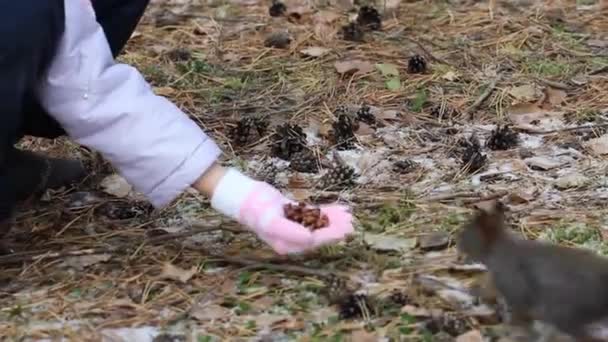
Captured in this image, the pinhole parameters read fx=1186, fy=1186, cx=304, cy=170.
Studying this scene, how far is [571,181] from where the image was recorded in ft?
6.74

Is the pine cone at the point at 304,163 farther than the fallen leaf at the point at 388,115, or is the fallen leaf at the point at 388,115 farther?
the fallen leaf at the point at 388,115

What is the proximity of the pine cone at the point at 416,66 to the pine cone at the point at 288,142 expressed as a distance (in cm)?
44

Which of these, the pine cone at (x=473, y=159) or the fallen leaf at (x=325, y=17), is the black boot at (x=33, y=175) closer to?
the pine cone at (x=473, y=159)

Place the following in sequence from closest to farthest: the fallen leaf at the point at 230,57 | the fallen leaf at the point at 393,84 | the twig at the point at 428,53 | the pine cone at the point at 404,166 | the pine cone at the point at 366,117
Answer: the pine cone at the point at 404,166 < the pine cone at the point at 366,117 < the fallen leaf at the point at 393,84 < the twig at the point at 428,53 < the fallen leaf at the point at 230,57

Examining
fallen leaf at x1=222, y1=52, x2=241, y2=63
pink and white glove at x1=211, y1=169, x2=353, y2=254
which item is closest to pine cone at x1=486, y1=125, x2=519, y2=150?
pink and white glove at x1=211, y1=169, x2=353, y2=254

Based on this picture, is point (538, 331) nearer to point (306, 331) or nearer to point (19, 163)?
point (306, 331)

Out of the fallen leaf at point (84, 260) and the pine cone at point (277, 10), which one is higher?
the fallen leaf at point (84, 260)

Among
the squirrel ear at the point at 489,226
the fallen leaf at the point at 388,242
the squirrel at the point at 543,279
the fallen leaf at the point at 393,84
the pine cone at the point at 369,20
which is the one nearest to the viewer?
the squirrel at the point at 543,279

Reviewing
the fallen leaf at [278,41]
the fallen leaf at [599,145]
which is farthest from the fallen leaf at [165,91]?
the fallen leaf at [599,145]

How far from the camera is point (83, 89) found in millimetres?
1706

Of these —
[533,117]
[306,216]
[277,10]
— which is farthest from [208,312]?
[277,10]

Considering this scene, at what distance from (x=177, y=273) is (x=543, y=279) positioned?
59cm

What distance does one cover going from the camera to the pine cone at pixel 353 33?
285cm

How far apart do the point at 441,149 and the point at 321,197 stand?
31 cm
